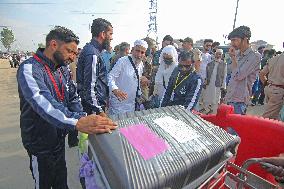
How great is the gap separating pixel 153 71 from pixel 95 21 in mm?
3172

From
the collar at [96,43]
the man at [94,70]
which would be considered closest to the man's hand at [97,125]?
the man at [94,70]

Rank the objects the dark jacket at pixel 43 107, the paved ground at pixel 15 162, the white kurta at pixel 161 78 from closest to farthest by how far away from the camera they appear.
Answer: the dark jacket at pixel 43 107 < the paved ground at pixel 15 162 < the white kurta at pixel 161 78

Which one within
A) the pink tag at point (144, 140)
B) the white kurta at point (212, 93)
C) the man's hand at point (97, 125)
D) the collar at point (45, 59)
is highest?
the collar at point (45, 59)

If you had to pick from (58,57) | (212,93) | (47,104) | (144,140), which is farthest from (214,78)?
(144,140)

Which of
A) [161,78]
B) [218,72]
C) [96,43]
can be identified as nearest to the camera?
[96,43]

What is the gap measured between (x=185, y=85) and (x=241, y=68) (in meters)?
1.33

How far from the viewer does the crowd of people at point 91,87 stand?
1.81 m

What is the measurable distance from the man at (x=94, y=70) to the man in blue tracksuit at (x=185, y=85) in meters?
0.85

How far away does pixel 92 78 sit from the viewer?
300 cm

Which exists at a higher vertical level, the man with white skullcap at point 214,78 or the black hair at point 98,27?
the black hair at point 98,27

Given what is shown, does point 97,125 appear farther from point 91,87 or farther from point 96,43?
point 96,43

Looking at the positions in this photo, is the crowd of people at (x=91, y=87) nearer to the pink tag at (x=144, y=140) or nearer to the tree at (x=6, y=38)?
the pink tag at (x=144, y=140)

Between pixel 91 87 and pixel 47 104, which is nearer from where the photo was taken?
pixel 47 104

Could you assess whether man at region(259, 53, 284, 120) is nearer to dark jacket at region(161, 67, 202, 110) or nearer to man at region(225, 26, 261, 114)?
man at region(225, 26, 261, 114)
